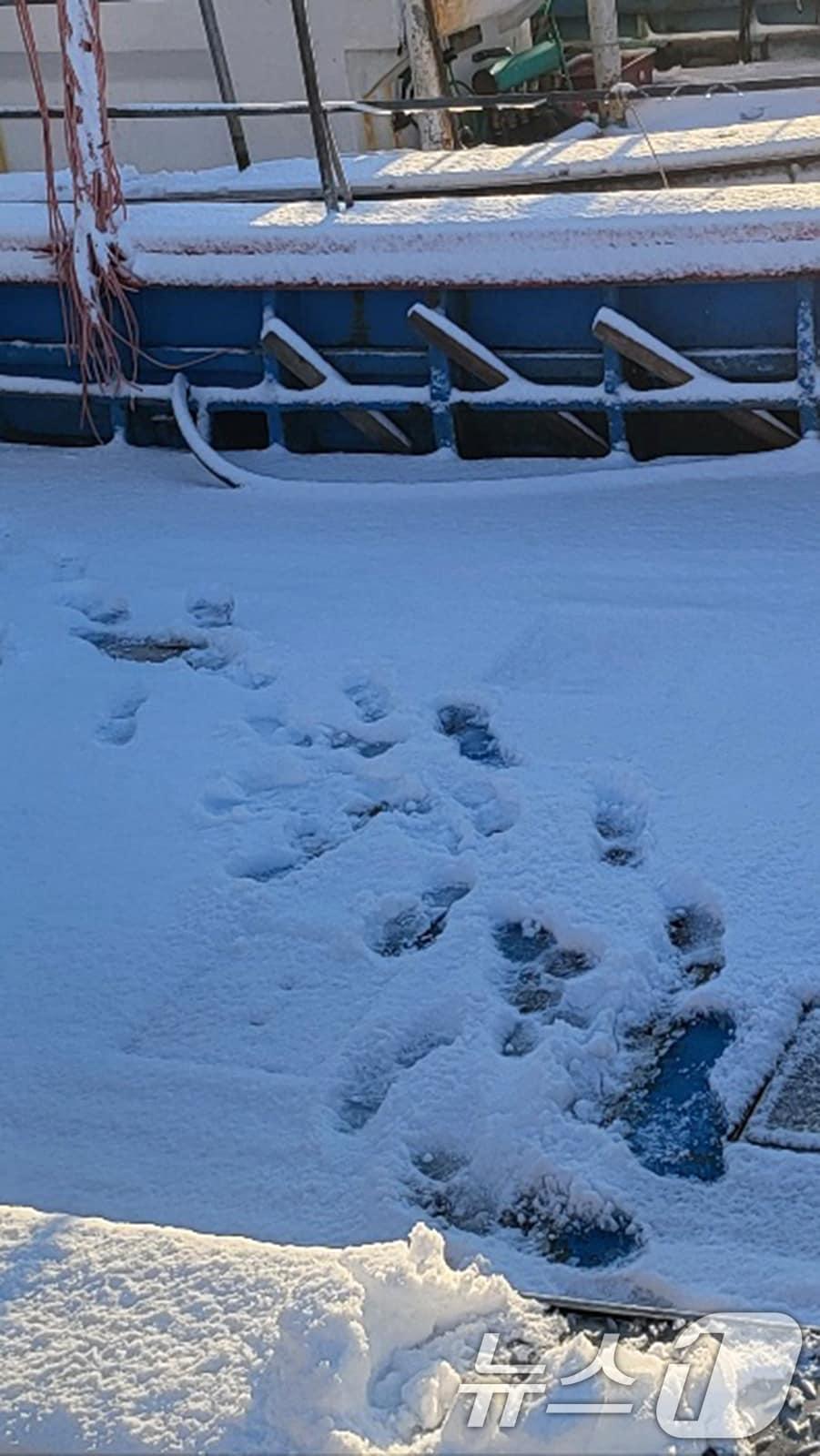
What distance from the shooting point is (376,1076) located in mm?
3385

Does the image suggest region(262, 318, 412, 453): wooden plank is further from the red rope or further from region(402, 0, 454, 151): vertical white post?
region(402, 0, 454, 151): vertical white post

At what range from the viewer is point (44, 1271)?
2023 mm

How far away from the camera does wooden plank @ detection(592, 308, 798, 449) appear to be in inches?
214

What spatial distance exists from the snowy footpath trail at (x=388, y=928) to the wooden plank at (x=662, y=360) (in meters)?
0.17

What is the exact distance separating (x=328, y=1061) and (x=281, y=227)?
3230mm

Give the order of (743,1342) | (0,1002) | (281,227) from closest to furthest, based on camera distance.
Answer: (743,1342) < (0,1002) < (281,227)

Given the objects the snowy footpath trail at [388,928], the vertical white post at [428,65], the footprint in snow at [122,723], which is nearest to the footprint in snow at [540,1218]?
the snowy footpath trail at [388,928]

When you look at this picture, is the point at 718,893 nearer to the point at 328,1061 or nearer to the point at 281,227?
the point at 328,1061

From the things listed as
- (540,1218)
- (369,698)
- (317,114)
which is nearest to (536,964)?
(540,1218)

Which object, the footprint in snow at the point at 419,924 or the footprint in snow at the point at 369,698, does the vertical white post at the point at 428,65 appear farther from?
the footprint in snow at the point at 419,924

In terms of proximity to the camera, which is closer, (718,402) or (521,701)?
(521,701)

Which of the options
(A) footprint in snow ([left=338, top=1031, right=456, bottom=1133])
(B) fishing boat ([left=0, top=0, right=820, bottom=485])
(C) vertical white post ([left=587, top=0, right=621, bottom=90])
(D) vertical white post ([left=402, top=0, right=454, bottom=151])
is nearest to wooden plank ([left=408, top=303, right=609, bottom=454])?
(B) fishing boat ([left=0, top=0, right=820, bottom=485])

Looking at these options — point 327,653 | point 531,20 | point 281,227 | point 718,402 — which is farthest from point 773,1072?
point 531,20

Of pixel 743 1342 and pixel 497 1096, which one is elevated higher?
pixel 743 1342
